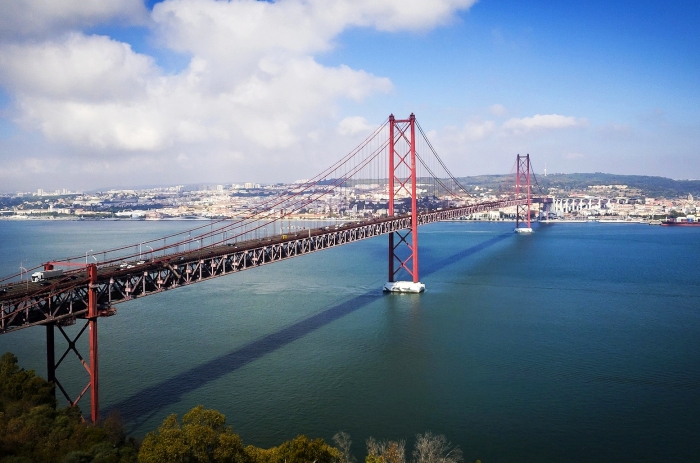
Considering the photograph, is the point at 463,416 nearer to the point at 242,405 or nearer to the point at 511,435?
the point at 511,435

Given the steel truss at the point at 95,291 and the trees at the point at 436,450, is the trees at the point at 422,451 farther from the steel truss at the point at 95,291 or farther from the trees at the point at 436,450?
the steel truss at the point at 95,291

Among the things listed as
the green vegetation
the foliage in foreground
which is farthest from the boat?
the foliage in foreground

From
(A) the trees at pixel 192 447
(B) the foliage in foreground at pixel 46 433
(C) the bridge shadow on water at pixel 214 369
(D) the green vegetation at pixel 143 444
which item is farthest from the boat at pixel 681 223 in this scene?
(B) the foliage in foreground at pixel 46 433

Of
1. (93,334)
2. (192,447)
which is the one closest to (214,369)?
(93,334)

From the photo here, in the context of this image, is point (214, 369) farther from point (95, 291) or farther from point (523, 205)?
point (523, 205)

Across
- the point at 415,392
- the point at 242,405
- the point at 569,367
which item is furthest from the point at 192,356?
the point at 569,367
